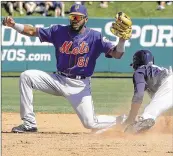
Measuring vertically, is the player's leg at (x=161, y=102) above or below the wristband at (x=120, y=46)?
below

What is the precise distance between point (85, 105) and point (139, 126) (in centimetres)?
86

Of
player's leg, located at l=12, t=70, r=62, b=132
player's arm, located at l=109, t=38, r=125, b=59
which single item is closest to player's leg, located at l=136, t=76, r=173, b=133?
player's arm, located at l=109, t=38, r=125, b=59

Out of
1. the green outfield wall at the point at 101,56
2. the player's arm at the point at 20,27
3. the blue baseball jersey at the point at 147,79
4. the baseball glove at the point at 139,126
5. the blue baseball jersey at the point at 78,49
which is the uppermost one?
the player's arm at the point at 20,27

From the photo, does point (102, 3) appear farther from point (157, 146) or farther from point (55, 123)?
point (157, 146)

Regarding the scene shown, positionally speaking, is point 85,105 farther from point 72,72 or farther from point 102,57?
point 102,57

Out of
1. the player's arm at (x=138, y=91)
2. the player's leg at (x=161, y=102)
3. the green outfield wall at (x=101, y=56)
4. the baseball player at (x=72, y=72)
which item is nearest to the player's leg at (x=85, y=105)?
the baseball player at (x=72, y=72)

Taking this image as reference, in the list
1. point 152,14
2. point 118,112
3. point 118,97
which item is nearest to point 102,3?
point 152,14

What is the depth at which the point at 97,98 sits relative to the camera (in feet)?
45.4

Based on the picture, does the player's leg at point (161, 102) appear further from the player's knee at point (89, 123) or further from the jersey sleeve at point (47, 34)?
the jersey sleeve at point (47, 34)

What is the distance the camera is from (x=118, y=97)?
45.6 ft

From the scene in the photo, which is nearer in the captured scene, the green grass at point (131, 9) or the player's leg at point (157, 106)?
the player's leg at point (157, 106)

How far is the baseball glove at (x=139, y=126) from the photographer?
816 cm

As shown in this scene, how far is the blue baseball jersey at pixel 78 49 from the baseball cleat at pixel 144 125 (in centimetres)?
110

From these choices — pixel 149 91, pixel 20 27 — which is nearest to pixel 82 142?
pixel 149 91
